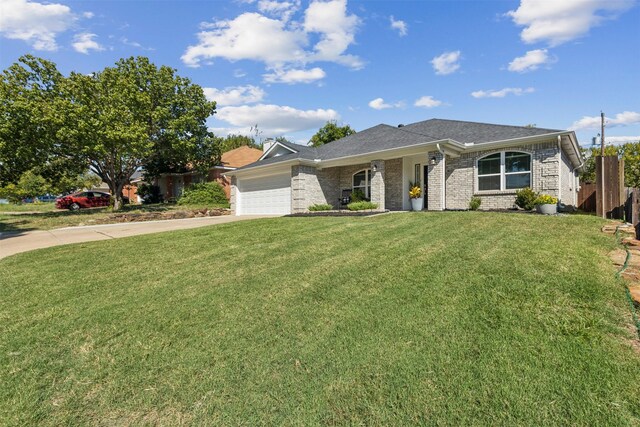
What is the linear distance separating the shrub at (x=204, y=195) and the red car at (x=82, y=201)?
7398mm

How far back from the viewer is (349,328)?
3135 mm

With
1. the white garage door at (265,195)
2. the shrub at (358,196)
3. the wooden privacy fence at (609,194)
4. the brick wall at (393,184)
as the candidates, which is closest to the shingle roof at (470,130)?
the brick wall at (393,184)

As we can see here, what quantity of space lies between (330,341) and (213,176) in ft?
79.0

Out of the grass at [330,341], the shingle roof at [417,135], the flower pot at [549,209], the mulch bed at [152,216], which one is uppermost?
the shingle roof at [417,135]

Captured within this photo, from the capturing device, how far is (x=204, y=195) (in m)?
22.6

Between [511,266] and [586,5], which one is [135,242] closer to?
[511,266]

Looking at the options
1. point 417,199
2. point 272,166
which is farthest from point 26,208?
point 417,199

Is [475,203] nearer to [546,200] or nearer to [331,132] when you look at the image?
[546,200]

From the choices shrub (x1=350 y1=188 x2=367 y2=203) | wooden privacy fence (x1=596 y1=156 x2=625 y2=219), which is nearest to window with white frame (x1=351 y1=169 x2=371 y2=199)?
shrub (x1=350 y1=188 x2=367 y2=203)

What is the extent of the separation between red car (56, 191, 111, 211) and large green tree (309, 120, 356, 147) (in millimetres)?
19213

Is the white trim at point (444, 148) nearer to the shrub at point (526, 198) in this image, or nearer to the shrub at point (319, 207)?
the shrub at point (526, 198)

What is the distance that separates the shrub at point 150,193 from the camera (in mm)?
29391

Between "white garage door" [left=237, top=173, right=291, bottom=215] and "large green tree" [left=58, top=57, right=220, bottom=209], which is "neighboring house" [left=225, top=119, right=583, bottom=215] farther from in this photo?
"large green tree" [left=58, top=57, right=220, bottom=209]

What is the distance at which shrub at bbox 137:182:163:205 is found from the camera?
96.4ft
